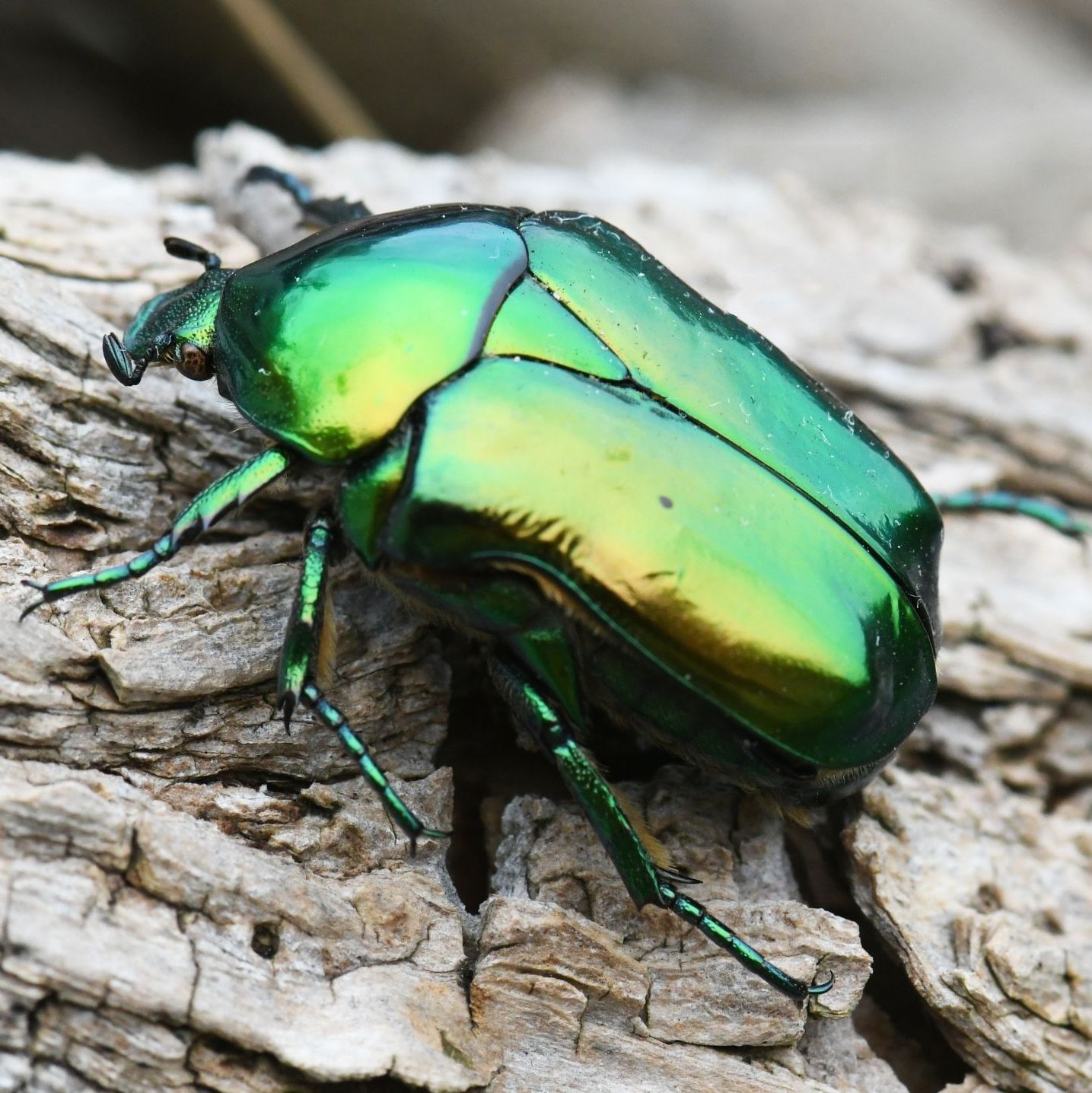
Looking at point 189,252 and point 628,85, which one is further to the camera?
point 628,85

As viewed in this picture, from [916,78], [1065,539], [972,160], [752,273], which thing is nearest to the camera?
[1065,539]

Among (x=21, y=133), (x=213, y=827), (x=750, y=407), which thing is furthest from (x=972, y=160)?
(x=213, y=827)

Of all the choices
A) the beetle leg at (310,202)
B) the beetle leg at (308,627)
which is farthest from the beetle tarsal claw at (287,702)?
the beetle leg at (310,202)

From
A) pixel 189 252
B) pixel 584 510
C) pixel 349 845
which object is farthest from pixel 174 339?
pixel 349 845

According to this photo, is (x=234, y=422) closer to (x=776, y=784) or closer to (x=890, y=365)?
(x=776, y=784)

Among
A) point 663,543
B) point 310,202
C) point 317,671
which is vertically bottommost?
point 317,671

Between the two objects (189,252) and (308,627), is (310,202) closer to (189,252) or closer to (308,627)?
(189,252)

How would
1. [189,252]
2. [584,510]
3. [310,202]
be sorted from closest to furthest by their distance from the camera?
[584,510]
[189,252]
[310,202]

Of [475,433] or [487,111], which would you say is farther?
[487,111]
